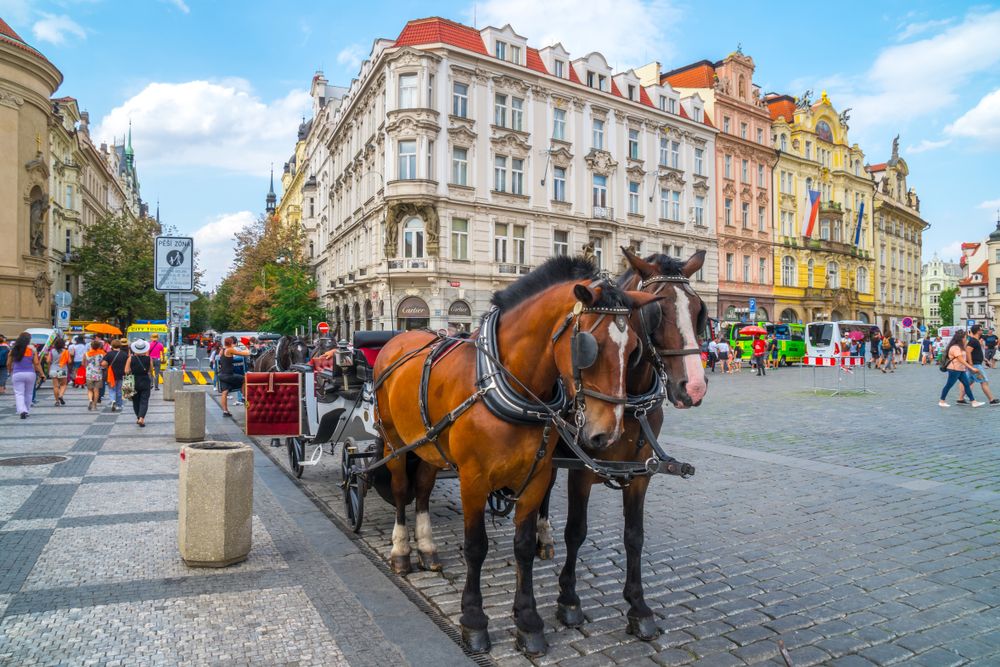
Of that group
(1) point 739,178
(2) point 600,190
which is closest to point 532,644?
(2) point 600,190

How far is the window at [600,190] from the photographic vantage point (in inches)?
1534

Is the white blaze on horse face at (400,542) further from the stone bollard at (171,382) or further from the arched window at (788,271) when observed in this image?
the arched window at (788,271)

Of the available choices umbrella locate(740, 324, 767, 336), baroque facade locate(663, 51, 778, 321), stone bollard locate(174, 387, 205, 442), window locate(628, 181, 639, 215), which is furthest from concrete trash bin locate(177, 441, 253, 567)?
baroque facade locate(663, 51, 778, 321)

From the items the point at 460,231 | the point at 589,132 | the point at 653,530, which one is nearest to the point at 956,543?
the point at 653,530

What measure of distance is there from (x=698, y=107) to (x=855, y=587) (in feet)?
149

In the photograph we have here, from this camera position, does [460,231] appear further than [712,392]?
Yes

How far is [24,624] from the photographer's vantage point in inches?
157

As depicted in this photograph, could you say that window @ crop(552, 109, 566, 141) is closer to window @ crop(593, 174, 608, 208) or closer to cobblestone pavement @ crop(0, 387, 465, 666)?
window @ crop(593, 174, 608, 208)

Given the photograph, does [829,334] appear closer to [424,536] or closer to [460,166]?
[460,166]

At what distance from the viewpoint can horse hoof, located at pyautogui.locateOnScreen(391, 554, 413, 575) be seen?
510cm

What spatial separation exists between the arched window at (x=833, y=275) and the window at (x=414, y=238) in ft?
126

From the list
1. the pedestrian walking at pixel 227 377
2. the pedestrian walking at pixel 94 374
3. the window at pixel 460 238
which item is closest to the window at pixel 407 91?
the window at pixel 460 238

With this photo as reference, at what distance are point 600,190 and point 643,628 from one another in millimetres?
37086

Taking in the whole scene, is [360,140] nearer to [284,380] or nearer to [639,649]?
[284,380]
